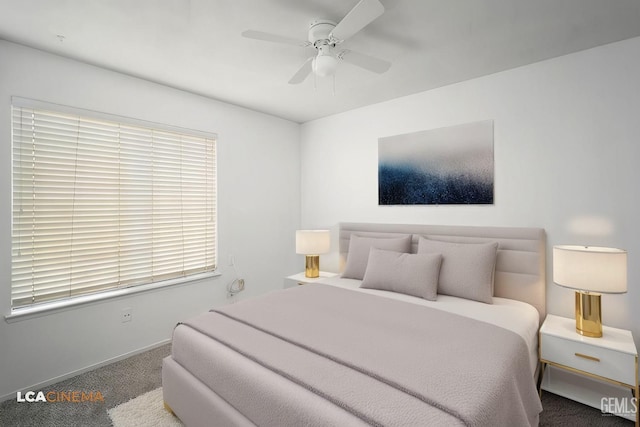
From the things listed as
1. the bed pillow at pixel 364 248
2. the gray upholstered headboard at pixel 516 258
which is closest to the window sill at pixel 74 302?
the bed pillow at pixel 364 248

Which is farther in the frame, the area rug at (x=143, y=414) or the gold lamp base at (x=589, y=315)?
the gold lamp base at (x=589, y=315)

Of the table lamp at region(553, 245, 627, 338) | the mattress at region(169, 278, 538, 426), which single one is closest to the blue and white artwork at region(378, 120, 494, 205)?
the table lamp at region(553, 245, 627, 338)

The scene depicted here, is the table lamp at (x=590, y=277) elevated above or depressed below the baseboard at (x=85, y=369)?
above

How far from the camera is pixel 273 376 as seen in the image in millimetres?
1389

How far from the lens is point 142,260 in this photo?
2.85m

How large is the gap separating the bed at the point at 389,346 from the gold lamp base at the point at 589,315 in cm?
30

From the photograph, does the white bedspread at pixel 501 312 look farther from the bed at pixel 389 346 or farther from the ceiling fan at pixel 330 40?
the ceiling fan at pixel 330 40

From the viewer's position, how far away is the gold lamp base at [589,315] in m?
1.99

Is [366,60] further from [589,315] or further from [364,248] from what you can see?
[589,315]

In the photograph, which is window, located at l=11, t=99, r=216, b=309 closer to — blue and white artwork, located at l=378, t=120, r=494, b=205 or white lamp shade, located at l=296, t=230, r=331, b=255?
white lamp shade, located at l=296, t=230, r=331, b=255

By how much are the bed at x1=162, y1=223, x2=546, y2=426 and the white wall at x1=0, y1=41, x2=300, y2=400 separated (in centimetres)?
106

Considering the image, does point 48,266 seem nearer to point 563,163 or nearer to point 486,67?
point 486,67

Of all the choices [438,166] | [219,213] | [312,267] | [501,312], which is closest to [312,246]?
[312,267]

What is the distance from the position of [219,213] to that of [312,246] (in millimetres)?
1120
